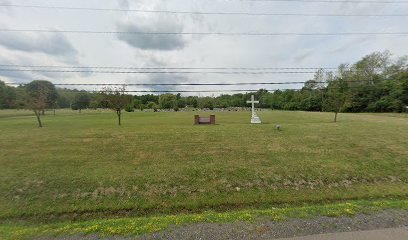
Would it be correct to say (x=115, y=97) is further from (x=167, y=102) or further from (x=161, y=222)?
(x=167, y=102)

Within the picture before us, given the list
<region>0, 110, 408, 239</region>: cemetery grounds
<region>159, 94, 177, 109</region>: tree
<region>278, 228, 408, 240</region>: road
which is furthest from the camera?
<region>159, 94, 177, 109</region>: tree

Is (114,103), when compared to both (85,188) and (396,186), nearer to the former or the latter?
(85,188)

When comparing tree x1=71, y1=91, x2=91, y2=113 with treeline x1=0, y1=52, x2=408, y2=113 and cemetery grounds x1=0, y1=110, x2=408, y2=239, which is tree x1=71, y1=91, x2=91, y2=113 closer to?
treeline x1=0, y1=52, x2=408, y2=113

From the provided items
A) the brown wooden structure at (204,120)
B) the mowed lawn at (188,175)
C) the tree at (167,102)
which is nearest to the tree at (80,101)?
the tree at (167,102)

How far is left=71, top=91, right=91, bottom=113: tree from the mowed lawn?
6319cm

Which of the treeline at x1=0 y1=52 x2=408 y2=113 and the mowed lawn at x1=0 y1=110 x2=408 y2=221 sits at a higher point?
the treeline at x1=0 y1=52 x2=408 y2=113

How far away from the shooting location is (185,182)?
8.73 metres

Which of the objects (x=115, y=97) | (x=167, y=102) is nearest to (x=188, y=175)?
(x=115, y=97)

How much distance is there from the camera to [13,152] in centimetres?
1218

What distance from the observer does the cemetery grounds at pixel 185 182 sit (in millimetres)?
5866

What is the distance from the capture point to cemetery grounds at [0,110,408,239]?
5.87m

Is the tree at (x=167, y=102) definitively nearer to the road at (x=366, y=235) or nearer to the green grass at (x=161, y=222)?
the green grass at (x=161, y=222)

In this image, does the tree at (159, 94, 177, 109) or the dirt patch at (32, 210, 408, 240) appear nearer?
the dirt patch at (32, 210, 408, 240)

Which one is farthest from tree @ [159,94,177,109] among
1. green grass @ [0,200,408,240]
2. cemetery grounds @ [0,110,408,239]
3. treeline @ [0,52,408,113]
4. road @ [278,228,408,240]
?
road @ [278,228,408,240]
